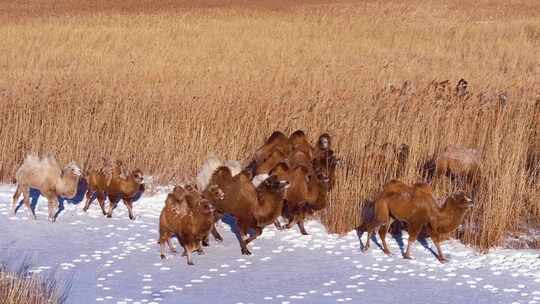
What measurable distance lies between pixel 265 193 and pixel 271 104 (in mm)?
4350

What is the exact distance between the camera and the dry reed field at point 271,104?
9.11 m

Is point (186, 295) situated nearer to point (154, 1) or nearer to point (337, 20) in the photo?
point (337, 20)

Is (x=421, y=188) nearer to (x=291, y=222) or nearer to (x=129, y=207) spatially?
(x=291, y=222)

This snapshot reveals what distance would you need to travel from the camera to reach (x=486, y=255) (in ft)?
25.1

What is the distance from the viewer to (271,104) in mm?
11961

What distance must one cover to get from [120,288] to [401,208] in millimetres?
2369

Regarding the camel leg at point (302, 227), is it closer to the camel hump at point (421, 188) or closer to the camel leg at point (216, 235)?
the camel leg at point (216, 235)

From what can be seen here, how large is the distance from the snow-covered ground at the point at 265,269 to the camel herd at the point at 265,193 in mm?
179

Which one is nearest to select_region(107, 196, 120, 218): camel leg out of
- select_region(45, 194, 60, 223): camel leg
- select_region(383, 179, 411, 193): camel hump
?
select_region(45, 194, 60, 223): camel leg

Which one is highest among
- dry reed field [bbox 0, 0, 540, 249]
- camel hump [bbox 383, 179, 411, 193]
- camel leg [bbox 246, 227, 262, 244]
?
dry reed field [bbox 0, 0, 540, 249]

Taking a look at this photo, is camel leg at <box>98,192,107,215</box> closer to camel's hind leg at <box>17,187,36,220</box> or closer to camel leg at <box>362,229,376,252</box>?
camel's hind leg at <box>17,187,36,220</box>

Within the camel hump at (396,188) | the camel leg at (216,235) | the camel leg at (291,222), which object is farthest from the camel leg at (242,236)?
the camel hump at (396,188)

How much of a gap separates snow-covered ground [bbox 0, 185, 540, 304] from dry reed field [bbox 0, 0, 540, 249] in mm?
581

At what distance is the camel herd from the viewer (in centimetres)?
736
